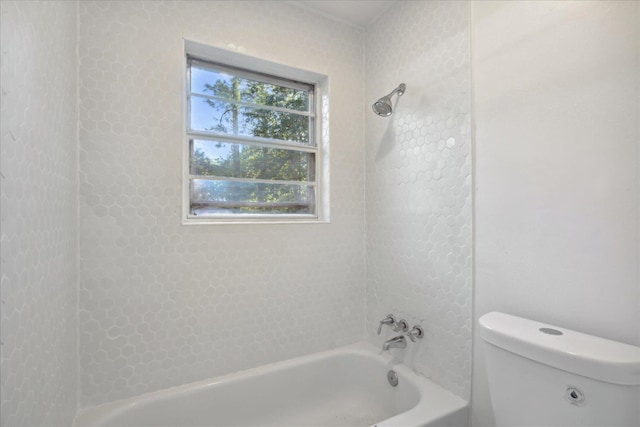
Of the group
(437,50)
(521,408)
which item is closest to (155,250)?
(521,408)

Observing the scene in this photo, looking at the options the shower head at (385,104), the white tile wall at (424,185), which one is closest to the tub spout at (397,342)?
the white tile wall at (424,185)

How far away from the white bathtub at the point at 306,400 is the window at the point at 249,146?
0.85 m

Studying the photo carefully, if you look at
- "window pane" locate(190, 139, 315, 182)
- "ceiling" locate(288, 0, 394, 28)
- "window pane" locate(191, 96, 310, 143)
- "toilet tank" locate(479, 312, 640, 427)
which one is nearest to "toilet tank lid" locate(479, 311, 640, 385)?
"toilet tank" locate(479, 312, 640, 427)

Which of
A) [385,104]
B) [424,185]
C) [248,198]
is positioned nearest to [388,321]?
[424,185]

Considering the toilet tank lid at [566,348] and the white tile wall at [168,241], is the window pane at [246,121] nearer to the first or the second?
the white tile wall at [168,241]

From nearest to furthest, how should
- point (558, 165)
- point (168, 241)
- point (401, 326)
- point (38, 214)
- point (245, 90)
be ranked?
point (38, 214) → point (558, 165) → point (168, 241) → point (401, 326) → point (245, 90)

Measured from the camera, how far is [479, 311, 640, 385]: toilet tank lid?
0.79 meters

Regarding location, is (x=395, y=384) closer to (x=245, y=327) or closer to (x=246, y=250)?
(x=245, y=327)

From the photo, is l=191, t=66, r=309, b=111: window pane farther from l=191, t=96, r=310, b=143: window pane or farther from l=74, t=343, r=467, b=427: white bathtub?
l=74, t=343, r=467, b=427: white bathtub

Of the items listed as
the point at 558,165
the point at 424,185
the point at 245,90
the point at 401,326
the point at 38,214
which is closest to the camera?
the point at 38,214

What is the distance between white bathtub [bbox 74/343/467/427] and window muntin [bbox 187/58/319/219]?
866 millimetres

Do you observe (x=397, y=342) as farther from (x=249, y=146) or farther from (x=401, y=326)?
(x=249, y=146)

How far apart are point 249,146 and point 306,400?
1481 mm

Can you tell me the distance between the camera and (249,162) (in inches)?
68.7
